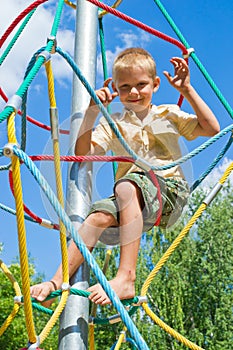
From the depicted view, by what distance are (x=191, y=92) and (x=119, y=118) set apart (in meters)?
0.26

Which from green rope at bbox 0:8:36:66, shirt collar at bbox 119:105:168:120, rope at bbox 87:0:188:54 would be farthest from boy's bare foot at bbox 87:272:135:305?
green rope at bbox 0:8:36:66

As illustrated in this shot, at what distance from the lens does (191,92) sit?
1793 mm

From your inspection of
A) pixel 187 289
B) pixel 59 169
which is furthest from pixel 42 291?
pixel 187 289

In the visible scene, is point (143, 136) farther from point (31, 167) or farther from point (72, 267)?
point (31, 167)

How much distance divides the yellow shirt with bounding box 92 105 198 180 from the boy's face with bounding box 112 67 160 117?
33 millimetres

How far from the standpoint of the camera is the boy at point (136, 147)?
1597 mm

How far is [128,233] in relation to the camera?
1.61 m

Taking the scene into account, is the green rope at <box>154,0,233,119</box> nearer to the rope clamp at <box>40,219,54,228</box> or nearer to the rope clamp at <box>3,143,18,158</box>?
the rope clamp at <box>40,219,54,228</box>

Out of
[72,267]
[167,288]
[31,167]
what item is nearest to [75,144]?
[72,267]

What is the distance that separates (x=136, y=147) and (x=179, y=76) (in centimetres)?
28

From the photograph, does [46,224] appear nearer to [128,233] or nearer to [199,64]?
[128,233]

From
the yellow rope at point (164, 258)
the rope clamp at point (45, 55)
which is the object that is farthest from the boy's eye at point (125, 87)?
the yellow rope at point (164, 258)

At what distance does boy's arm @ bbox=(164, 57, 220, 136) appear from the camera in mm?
1785

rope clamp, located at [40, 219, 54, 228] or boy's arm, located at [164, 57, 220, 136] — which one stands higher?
boy's arm, located at [164, 57, 220, 136]
